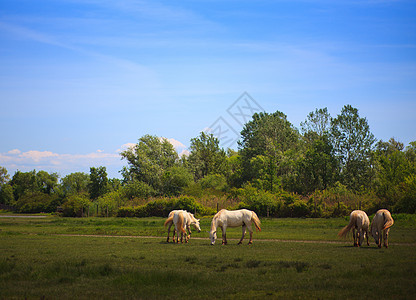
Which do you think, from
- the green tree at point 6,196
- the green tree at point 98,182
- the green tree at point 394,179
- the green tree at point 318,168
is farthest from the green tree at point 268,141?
the green tree at point 6,196

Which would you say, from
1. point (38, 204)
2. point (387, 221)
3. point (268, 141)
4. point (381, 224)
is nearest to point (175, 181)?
point (268, 141)

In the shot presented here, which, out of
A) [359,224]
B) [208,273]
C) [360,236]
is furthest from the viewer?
[360,236]

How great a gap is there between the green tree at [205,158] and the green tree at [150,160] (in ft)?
41.6

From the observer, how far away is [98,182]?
74438 millimetres

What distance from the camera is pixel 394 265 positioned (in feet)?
47.6

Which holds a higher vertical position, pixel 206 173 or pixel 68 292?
pixel 206 173

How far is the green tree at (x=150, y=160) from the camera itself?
76.1 m

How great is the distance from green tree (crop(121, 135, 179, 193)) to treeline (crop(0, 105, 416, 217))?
0.60ft

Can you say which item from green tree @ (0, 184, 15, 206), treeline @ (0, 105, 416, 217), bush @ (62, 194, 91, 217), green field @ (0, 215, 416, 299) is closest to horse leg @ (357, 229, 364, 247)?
green field @ (0, 215, 416, 299)

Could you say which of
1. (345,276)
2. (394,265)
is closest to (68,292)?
(345,276)

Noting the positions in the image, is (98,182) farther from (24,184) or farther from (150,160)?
(24,184)

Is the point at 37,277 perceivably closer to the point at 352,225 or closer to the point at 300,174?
the point at 352,225

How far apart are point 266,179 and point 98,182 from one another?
1159 inches

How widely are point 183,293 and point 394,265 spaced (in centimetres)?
749
